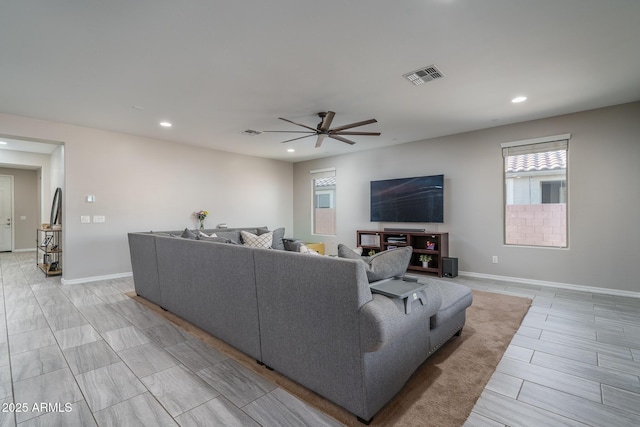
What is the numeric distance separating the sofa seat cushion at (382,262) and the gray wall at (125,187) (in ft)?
16.1

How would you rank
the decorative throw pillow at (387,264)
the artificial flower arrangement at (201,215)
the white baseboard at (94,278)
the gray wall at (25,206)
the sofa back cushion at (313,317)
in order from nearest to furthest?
the sofa back cushion at (313,317)
the decorative throw pillow at (387,264)
the white baseboard at (94,278)
the artificial flower arrangement at (201,215)
the gray wall at (25,206)

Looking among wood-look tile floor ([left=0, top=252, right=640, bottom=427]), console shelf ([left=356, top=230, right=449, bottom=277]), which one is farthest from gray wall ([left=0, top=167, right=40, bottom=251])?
console shelf ([left=356, top=230, right=449, bottom=277])

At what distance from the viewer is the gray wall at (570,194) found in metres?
3.91

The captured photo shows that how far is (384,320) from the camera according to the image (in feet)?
4.84

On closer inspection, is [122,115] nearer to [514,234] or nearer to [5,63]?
[5,63]

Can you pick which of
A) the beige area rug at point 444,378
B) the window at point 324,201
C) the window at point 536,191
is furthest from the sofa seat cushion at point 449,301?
the window at point 324,201

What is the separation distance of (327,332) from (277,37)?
2.28 m

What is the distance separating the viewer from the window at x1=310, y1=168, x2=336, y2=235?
7.29 metres

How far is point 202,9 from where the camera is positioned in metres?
2.05

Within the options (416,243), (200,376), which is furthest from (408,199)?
(200,376)

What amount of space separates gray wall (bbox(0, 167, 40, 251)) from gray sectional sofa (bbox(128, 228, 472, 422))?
30.5ft

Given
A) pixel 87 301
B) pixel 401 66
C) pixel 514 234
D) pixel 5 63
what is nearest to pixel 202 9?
pixel 401 66

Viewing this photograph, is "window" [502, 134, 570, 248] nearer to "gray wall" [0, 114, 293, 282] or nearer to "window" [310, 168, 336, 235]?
"window" [310, 168, 336, 235]

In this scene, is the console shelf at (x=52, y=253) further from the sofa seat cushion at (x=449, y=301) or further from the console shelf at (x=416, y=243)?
the sofa seat cushion at (x=449, y=301)
